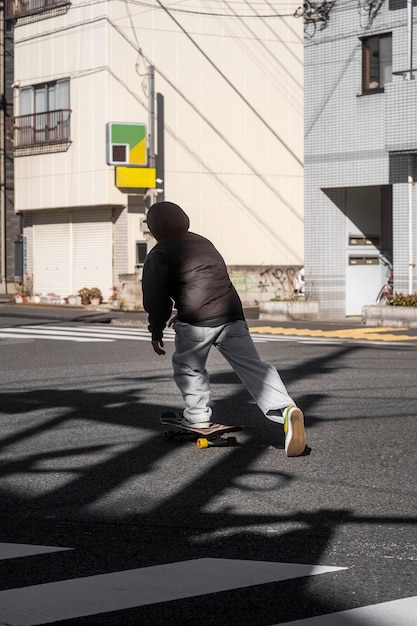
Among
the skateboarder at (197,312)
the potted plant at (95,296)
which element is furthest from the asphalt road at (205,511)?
the potted plant at (95,296)

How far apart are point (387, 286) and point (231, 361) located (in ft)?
56.8

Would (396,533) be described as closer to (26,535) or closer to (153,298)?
(26,535)

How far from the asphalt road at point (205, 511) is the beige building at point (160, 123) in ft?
68.2

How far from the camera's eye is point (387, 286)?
80.8ft

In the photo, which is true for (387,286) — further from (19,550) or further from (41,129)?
(19,550)

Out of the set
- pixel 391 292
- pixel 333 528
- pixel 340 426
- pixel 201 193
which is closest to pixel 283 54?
pixel 201 193

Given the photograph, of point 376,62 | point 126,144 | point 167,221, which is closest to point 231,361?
point 167,221

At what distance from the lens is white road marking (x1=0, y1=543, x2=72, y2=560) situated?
15.7 ft

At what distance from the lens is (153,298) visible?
7535mm

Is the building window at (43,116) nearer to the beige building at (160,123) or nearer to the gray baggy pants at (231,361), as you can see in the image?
the beige building at (160,123)

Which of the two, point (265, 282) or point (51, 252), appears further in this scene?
point (51, 252)

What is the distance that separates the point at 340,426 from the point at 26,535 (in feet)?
12.9

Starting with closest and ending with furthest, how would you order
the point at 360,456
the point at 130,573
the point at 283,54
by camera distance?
the point at 130,573 < the point at 360,456 < the point at 283,54

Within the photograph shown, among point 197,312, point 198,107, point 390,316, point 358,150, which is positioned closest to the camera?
point 197,312
